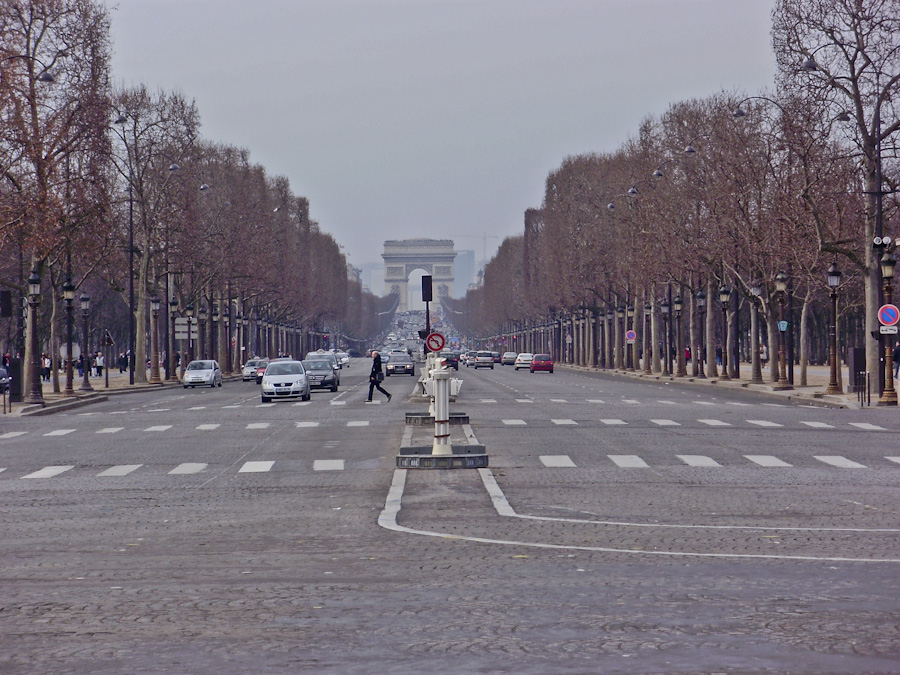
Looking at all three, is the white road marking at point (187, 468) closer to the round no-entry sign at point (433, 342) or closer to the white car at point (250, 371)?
the round no-entry sign at point (433, 342)

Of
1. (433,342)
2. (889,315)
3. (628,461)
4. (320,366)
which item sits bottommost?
(628,461)

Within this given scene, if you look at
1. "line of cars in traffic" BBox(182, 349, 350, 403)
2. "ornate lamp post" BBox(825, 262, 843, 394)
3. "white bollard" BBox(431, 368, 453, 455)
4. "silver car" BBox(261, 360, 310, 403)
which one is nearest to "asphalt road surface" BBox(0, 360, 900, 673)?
"white bollard" BBox(431, 368, 453, 455)

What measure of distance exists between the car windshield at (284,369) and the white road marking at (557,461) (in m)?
28.3

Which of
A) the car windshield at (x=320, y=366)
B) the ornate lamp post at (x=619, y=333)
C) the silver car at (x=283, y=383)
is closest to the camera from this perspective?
the silver car at (x=283, y=383)

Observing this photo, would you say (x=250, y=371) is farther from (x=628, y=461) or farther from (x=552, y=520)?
(x=552, y=520)

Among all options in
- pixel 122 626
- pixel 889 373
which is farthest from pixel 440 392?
pixel 889 373

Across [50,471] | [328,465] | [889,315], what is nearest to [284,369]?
[889,315]

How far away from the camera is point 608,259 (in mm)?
93250

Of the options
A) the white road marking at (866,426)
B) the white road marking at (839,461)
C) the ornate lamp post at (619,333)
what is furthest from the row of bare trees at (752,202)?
the white road marking at (839,461)

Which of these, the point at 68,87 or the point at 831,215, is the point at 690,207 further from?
the point at 68,87

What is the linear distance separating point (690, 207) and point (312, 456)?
46.5 m

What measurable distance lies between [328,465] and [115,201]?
128 ft

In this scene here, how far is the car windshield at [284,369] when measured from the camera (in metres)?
50.7

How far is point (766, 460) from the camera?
2244cm
